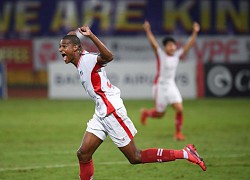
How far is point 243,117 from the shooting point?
17875 millimetres

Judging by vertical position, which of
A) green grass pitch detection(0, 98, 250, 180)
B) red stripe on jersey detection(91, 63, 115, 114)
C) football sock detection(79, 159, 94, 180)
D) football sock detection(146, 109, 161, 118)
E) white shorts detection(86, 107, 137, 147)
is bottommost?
green grass pitch detection(0, 98, 250, 180)

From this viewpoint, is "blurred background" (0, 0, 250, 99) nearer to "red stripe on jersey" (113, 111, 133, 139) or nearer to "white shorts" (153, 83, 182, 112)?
"white shorts" (153, 83, 182, 112)

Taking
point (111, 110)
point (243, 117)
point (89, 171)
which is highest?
point (111, 110)

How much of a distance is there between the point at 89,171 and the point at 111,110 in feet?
2.81

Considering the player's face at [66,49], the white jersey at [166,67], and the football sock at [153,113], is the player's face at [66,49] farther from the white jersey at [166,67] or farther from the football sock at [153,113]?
the football sock at [153,113]

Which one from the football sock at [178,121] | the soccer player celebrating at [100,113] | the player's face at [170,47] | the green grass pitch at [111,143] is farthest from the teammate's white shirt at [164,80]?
the soccer player celebrating at [100,113]

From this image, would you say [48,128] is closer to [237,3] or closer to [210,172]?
[210,172]

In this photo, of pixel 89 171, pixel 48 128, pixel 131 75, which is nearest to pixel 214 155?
pixel 89 171

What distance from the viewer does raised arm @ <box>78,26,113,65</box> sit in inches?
300

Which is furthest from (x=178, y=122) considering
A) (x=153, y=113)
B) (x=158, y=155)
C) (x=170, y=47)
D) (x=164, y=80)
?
(x=158, y=155)

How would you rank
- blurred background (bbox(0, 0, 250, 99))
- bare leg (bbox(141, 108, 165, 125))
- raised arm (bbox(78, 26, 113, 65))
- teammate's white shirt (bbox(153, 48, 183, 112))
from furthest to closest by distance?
blurred background (bbox(0, 0, 250, 99)) < bare leg (bbox(141, 108, 165, 125)) < teammate's white shirt (bbox(153, 48, 183, 112)) < raised arm (bbox(78, 26, 113, 65))

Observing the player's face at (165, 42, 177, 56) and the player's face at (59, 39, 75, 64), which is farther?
the player's face at (165, 42, 177, 56)

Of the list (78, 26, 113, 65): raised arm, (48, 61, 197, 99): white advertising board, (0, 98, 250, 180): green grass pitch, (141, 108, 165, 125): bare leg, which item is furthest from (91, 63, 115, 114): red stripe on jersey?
(48, 61, 197, 99): white advertising board

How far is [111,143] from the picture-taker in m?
13.8
